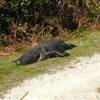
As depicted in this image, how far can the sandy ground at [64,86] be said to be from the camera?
26.1 feet

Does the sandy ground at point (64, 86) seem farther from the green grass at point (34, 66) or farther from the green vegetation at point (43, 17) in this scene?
the green vegetation at point (43, 17)

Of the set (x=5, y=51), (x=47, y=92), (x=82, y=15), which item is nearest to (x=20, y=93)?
(x=47, y=92)

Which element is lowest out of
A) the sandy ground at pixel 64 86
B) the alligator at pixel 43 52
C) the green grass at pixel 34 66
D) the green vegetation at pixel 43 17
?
the sandy ground at pixel 64 86

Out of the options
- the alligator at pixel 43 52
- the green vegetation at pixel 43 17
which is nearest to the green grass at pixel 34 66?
the alligator at pixel 43 52

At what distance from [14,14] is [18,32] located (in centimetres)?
70

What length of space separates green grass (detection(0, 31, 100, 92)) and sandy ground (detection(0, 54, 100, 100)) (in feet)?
0.95

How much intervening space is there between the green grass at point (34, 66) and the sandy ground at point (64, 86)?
291mm

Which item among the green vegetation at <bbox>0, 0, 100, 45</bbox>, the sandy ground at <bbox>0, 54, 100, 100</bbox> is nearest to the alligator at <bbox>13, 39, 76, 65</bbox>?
the sandy ground at <bbox>0, 54, 100, 100</bbox>

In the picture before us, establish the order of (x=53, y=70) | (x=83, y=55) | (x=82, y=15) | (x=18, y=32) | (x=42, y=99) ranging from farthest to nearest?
(x=82, y=15) < (x=18, y=32) < (x=83, y=55) < (x=53, y=70) < (x=42, y=99)

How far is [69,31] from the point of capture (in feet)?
47.1

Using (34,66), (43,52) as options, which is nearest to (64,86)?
(34,66)

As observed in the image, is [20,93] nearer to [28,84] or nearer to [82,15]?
[28,84]

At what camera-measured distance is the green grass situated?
365 inches

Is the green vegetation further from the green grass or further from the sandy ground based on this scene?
the sandy ground
